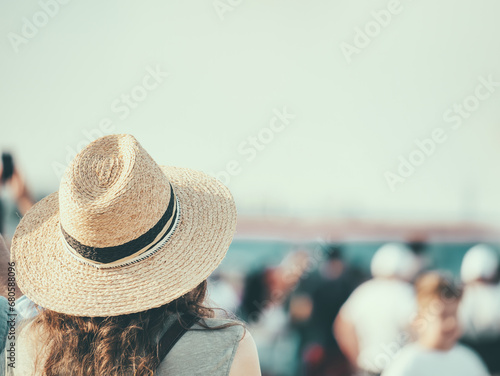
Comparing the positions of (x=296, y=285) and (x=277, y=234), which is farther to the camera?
(x=277, y=234)

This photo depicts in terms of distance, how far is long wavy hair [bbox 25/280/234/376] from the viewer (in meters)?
1.08

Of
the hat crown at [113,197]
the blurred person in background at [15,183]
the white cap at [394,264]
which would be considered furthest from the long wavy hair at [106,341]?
the white cap at [394,264]

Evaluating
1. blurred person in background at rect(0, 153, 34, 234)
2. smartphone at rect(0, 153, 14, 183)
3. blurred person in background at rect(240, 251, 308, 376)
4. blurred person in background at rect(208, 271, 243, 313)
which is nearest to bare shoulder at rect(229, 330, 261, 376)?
blurred person in background at rect(0, 153, 34, 234)

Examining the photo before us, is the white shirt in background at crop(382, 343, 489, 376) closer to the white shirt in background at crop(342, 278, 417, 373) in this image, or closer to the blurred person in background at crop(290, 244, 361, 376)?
the white shirt in background at crop(342, 278, 417, 373)

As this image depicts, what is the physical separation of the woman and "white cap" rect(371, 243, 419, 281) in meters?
2.76

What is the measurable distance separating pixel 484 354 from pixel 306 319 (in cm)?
161

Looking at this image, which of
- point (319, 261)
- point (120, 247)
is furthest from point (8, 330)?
point (319, 261)

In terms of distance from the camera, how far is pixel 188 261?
1.27 metres

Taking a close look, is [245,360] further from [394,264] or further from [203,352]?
[394,264]

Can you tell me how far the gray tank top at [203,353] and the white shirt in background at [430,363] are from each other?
249cm

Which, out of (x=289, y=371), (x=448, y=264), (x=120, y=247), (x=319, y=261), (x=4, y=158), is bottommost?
(x=448, y=264)

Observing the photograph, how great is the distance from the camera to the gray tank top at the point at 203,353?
106 centimetres

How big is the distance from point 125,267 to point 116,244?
76mm

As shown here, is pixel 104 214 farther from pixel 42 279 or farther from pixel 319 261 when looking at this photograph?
pixel 319 261
